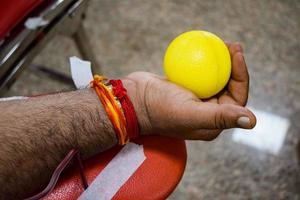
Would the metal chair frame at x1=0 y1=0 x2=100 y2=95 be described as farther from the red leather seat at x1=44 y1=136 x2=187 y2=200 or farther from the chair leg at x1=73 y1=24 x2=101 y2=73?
the red leather seat at x1=44 y1=136 x2=187 y2=200

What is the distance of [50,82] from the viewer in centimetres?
160

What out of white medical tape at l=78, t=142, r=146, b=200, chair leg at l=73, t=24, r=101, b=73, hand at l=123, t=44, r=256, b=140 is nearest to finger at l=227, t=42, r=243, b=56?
hand at l=123, t=44, r=256, b=140

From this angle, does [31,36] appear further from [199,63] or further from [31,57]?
[199,63]

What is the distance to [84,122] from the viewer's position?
717mm

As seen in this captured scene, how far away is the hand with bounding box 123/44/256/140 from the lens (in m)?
0.62

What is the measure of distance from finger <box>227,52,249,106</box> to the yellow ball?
2cm

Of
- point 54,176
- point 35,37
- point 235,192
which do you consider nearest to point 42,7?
point 35,37

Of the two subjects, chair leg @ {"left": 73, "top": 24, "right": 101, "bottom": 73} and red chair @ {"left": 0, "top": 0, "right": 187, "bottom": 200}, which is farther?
chair leg @ {"left": 73, "top": 24, "right": 101, "bottom": 73}

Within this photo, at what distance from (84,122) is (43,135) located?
0.26 feet

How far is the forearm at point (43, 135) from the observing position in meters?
0.66

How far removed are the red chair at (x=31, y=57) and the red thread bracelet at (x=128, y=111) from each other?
0.13 ft

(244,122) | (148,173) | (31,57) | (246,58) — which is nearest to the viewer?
(244,122)

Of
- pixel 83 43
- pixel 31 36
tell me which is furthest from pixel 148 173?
pixel 83 43

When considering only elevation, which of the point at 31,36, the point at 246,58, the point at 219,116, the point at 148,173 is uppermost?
the point at 31,36
